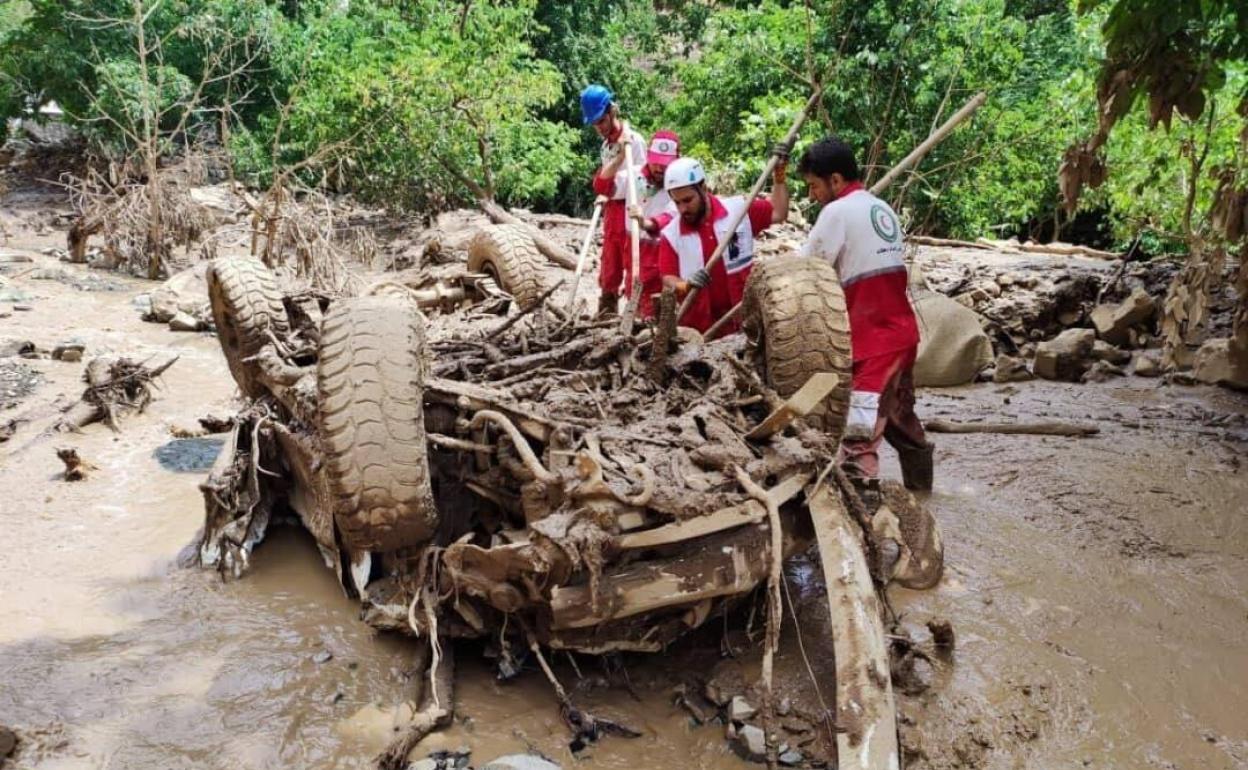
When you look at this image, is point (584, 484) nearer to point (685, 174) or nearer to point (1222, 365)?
point (685, 174)

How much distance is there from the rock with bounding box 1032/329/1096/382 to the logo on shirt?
4189mm

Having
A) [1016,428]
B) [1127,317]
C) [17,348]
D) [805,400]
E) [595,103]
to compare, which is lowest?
[17,348]

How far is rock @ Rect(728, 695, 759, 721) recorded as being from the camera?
3041mm

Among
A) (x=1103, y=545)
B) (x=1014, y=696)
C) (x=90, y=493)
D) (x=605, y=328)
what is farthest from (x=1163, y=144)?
(x=90, y=493)

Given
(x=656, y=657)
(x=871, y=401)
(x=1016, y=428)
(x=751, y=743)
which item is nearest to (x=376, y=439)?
(x=656, y=657)

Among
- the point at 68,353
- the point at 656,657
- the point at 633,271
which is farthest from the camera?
the point at 68,353

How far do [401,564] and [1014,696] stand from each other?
2.25m

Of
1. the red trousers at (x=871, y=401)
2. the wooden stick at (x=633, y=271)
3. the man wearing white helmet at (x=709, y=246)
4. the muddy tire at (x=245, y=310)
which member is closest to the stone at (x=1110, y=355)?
the man wearing white helmet at (x=709, y=246)

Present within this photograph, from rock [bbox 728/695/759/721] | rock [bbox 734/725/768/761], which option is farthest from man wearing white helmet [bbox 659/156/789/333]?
rock [bbox 734/725/768/761]

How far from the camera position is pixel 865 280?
4332mm

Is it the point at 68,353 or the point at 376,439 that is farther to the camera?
the point at 68,353

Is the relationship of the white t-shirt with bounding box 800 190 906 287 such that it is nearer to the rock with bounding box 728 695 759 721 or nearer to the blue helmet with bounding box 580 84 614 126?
the rock with bounding box 728 695 759 721

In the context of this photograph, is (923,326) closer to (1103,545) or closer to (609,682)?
(1103,545)

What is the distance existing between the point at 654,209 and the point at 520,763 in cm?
414
